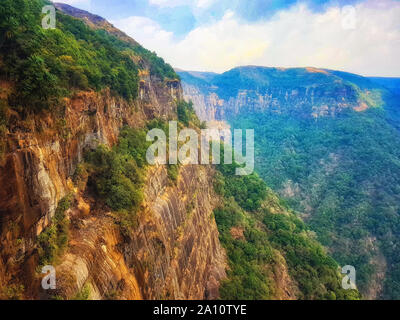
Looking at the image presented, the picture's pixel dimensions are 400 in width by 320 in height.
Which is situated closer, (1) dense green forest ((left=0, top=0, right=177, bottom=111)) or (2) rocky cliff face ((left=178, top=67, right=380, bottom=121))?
(1) dense green forest ((left=0, top=0, right=177, bottom=111))

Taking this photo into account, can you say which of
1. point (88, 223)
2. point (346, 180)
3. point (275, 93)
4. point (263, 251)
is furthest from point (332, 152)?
point (88, 223)

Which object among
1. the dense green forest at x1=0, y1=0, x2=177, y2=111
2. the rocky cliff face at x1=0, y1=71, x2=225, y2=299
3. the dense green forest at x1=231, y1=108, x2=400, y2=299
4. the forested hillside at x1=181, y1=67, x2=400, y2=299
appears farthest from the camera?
the forested hillside at x1=181, y1=67, x2=400, y2=299

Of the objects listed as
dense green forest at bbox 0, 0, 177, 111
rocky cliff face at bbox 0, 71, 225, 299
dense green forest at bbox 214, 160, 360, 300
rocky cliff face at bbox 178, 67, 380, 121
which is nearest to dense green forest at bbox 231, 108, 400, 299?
rocky cliff face at bbox 178, 67, 380, 121

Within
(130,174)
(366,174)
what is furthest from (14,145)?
(366,174)

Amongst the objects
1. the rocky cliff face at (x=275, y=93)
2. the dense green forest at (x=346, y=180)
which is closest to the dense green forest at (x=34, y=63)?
the dense green forest at (x=346, y=180)

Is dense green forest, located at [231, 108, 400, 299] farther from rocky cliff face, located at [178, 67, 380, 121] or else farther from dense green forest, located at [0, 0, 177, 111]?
dense green forest, located at [0, 0, 177, 111]

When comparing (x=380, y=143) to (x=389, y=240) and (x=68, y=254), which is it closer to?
(x=389, y=240)
